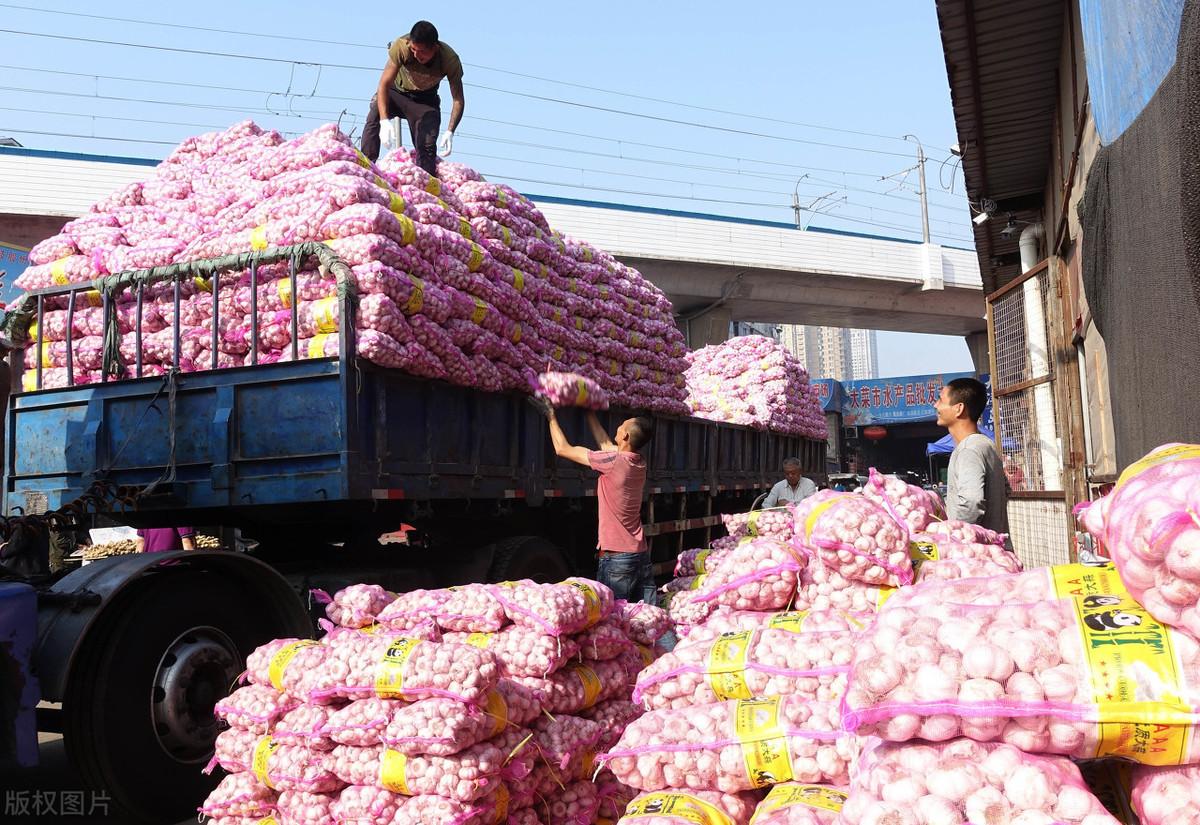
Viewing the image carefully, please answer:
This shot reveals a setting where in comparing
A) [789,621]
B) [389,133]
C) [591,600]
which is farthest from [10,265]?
[789,621]

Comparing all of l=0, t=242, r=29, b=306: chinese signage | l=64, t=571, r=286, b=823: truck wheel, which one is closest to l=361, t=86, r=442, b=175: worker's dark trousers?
l=64, t=571, r=286, b=823: truck wheel

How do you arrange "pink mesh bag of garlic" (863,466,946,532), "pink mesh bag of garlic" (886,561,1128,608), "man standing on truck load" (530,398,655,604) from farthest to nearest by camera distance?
"man standing on truck load" (530,398,655,604) → "pink mesh bag of garlic" (863,466,946,532) → "pink mesh bag of garlic" (886,561,1128,608)

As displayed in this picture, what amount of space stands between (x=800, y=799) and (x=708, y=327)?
31.2 metres

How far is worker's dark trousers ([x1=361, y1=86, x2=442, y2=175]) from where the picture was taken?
8.58 meters

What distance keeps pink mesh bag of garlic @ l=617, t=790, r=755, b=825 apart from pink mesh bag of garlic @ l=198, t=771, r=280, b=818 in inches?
59.6

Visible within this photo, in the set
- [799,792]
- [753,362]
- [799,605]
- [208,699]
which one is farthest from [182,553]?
[753,362]

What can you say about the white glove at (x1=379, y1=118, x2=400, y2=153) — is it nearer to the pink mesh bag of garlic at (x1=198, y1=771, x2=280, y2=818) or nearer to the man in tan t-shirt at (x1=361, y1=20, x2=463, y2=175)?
the man in tan t-shirt at (x1=361, y1=20, x2=463, y2=175)

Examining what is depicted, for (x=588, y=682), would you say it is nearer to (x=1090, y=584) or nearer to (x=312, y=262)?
(x=1090, y=584)

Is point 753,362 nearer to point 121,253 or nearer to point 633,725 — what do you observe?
point 121,253

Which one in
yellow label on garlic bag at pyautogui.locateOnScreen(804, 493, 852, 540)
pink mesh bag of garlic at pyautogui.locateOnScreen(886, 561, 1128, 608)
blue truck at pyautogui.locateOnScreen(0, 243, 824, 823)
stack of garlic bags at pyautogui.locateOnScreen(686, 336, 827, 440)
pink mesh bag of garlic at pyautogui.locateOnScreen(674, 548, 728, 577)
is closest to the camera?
pink mesh bag of garlic at pyautogui.locateOnScreen(886, 561, 1128, 608)

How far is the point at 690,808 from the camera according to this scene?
282 centimetres

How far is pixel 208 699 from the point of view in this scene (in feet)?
16.2

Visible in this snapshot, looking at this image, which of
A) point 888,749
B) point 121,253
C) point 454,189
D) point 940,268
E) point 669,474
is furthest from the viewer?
point 940,268

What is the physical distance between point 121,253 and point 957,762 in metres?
6.63
